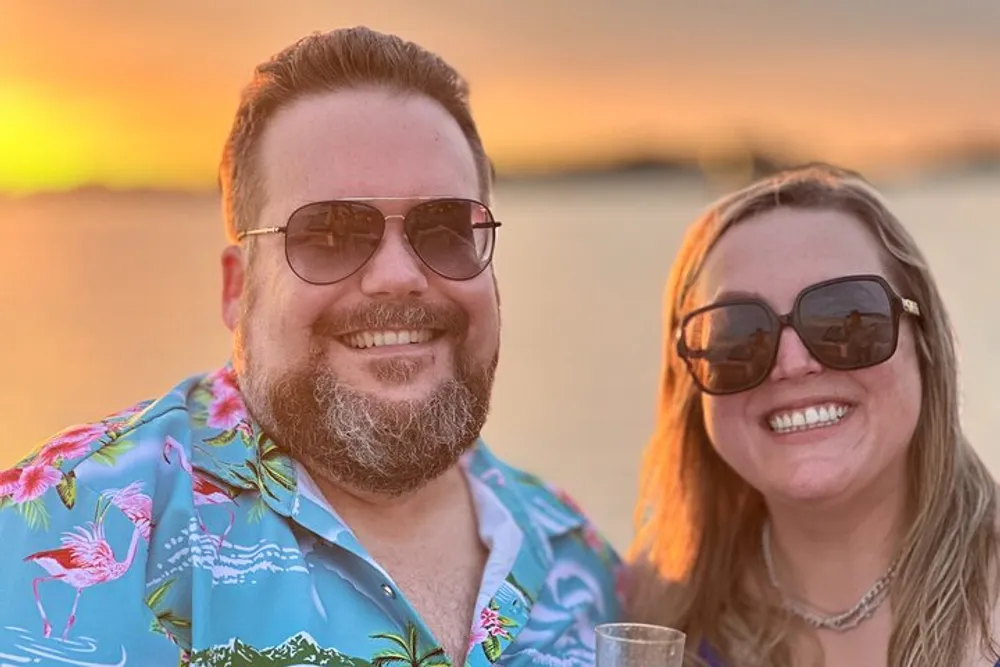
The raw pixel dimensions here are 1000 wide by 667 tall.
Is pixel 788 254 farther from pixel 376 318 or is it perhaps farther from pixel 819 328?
pixel 376 318

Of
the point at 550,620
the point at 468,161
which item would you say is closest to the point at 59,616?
the point at 550,620

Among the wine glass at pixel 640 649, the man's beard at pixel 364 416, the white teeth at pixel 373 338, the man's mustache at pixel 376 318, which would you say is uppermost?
the man's mustache at pixel 376 318

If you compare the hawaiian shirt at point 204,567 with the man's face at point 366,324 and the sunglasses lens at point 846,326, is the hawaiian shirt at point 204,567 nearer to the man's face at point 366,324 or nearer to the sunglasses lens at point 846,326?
the man's face at point 366,324

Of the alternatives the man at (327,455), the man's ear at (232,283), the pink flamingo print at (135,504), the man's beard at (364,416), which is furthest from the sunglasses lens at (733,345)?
the pink flamingo print at (135,504)

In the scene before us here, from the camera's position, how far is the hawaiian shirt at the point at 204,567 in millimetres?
2049

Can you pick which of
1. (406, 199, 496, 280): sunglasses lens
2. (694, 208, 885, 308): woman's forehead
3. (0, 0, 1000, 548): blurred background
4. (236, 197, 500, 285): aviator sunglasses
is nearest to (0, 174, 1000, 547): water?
(0, 0, 1000, 548): blurred background

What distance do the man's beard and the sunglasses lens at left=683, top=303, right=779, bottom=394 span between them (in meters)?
0.71

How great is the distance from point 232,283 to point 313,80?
621mm

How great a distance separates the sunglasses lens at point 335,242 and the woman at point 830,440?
984mm

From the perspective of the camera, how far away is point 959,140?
20469mm

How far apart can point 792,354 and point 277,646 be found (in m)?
1.52

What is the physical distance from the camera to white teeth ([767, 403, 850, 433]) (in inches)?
110

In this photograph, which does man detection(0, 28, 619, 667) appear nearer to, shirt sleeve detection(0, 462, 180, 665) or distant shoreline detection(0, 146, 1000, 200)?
shirt sleeve detection(0, 462, 180, 665)

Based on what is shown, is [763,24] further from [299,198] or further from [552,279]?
[299,198]
